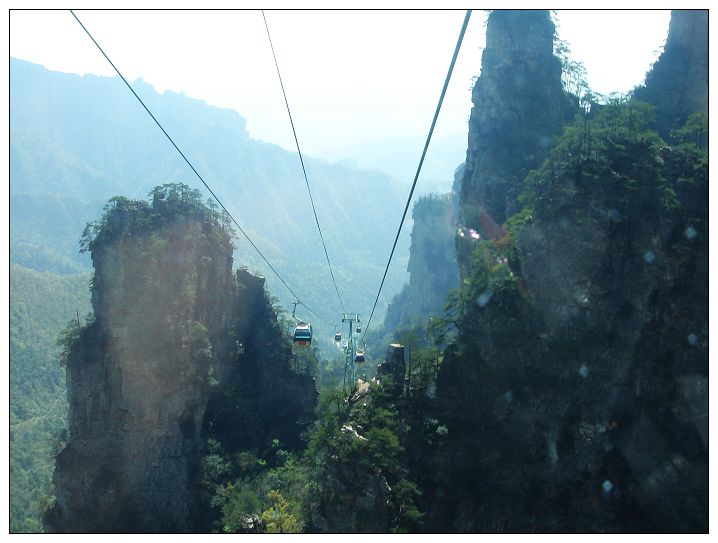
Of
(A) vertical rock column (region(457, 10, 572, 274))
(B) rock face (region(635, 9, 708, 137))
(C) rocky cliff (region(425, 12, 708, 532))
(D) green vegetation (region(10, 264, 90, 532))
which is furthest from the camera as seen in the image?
(D) green vegetation (region(10, 264, 90, 532))

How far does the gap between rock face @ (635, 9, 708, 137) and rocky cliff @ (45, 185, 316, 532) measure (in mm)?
35604

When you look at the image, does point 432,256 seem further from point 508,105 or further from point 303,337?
point 303,337

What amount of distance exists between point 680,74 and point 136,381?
4526 cm

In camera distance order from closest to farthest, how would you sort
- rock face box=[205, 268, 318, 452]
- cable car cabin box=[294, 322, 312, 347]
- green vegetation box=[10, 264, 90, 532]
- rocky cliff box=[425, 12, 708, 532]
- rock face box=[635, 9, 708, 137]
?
rocky cliff box=[425, 12, 708, 532] < cable car cabin box=[294, 322, 312, 347] < rock face box=[635, 9, 708, 137] < rock face box=[205, 268, 318, 452] < green vegetation box=[10, 264, 90, 532]

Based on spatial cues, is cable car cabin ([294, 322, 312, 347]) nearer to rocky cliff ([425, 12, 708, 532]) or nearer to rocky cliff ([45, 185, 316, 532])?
rocky cliff ([425, 12, 708, 532])

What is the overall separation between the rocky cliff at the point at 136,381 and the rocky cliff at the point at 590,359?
17985mm

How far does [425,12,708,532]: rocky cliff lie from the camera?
30.2m

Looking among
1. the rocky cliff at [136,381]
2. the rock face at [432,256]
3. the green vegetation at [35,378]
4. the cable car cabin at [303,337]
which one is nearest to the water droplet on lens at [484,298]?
the cable car cabin at [303,337]

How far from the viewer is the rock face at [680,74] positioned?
46625 mm

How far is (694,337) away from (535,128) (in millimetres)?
25443

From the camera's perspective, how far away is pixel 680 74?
48969mm

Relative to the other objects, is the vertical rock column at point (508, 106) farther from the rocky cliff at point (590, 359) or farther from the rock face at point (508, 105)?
the rocky cliff at point (590, 359)

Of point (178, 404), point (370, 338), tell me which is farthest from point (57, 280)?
point (178, 404)

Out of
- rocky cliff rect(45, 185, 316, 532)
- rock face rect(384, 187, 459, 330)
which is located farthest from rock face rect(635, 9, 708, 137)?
rock face rect(384, 187, 459, 330)
